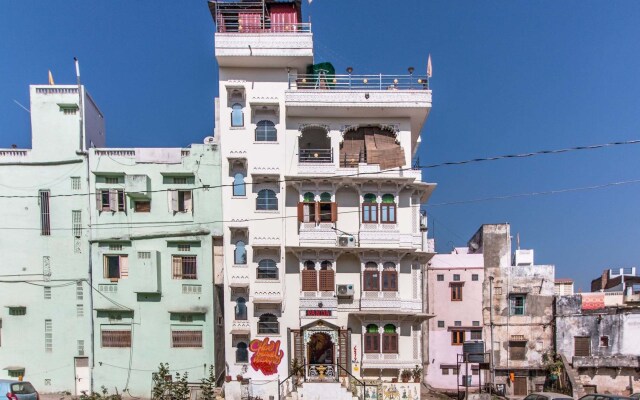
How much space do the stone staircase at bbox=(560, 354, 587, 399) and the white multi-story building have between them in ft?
39.5

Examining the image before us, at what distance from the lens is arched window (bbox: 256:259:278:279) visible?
27.7 meters

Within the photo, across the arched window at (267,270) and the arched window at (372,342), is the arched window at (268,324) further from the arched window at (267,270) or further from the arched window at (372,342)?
the arched window at (372,342)

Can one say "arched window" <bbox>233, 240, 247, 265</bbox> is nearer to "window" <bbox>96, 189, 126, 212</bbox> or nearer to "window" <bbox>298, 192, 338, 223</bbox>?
"window" <bbox>298, 192, 338, 223</bbox>

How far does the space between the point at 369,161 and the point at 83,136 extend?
17.1m

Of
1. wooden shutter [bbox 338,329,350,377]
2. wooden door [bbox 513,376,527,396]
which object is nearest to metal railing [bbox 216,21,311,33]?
wooden shutter [bbox 338,329,350,377]

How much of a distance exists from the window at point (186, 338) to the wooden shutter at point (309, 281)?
6772 mm

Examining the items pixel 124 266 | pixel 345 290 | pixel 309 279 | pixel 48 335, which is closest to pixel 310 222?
pixel 309 279

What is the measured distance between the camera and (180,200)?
92.4 ft

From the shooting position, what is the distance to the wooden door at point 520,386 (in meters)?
33.2

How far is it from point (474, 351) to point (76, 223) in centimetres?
2600

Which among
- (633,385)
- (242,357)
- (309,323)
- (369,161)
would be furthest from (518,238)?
(242,357)

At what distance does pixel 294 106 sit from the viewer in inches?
1085

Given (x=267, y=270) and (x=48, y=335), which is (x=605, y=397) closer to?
(x=267, y=270)

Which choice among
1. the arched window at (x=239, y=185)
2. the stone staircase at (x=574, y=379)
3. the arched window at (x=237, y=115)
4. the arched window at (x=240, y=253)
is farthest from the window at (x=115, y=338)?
the stone staircase at (x=574, y=379)
